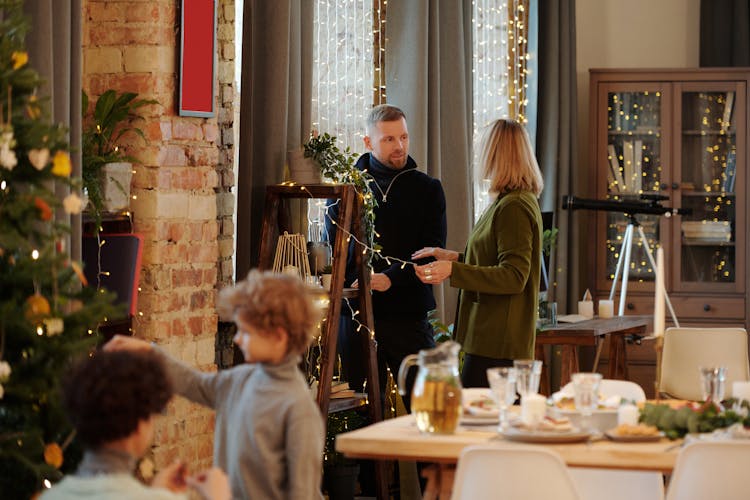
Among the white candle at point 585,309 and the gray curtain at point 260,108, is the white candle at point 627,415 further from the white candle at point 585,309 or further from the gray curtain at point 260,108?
the white candle at point 585,309

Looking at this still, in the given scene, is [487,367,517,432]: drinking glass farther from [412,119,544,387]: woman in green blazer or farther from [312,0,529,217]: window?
[312,0,529,217]: window

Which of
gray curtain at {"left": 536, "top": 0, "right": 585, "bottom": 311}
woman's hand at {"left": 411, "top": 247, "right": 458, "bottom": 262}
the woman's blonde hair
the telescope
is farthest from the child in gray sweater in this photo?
gray curtain at {"left": 536, "top": 0, "right": 585, "bottom": 311}

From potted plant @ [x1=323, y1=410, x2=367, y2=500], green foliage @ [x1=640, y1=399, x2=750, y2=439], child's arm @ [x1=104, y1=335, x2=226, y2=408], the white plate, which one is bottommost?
potted plant @ [x1=323, y1=410, x2=367, y2=500]

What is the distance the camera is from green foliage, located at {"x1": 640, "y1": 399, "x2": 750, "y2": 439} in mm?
2943

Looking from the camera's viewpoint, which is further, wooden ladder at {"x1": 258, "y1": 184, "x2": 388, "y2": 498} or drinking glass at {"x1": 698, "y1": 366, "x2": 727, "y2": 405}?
wooden ladder at {"x1": 258, "y1": 184, "x2": 388, "y2": 498}

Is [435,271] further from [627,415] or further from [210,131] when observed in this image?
[627,415]

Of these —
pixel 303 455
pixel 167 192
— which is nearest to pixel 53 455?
pixel 303 455

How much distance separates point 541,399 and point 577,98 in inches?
185

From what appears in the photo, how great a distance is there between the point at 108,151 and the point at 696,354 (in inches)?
98.9

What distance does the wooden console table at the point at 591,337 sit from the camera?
5379mm

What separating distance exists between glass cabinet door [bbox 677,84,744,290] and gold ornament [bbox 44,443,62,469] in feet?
16.8

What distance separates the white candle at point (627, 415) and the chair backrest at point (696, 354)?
6.05ft

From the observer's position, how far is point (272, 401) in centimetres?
247

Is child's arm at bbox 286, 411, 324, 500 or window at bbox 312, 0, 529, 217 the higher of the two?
window at bbox 312, 0, 529, 217
